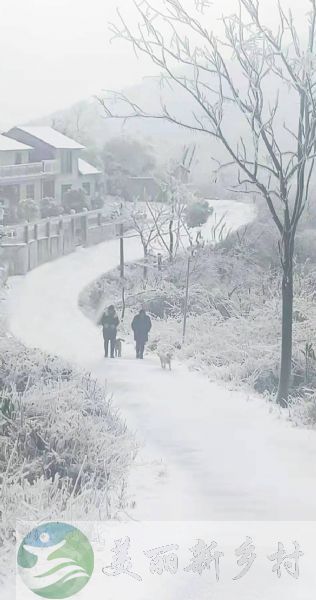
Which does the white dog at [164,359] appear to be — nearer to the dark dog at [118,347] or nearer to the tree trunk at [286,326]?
the dark dog at [118,347]

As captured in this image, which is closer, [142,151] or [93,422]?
[93,422]

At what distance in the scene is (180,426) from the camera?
2867 mm

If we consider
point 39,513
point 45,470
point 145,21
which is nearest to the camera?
point 39,513

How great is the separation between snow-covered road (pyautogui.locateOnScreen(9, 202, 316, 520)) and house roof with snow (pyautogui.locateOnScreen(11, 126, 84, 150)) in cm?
40

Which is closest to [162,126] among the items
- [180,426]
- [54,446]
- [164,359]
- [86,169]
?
[86,169]

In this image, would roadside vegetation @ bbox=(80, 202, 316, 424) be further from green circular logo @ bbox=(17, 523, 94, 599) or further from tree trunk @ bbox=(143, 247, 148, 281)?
green circular logo @ bbox=(17, 523, 94, 599)

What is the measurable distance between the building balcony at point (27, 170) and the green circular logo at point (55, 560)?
1.23 metres

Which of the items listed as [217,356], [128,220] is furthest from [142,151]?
[217,356]

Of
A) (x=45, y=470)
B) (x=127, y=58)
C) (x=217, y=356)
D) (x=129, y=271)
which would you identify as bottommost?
(x=45, y=470)

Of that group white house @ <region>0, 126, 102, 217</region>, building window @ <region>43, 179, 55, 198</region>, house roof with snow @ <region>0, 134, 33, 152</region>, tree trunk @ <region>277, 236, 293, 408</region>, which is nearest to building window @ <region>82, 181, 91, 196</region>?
white house @ <region>0, 126, 102, 217</region>

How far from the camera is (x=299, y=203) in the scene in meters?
2.99

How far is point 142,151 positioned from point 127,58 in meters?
0.34

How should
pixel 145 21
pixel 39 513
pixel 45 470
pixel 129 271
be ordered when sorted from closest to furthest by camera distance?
pixel 39 513 < pixel 45 470 < pixel 145 21 < pixel 129 271

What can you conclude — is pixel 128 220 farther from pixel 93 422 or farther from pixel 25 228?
pixel 93 422
